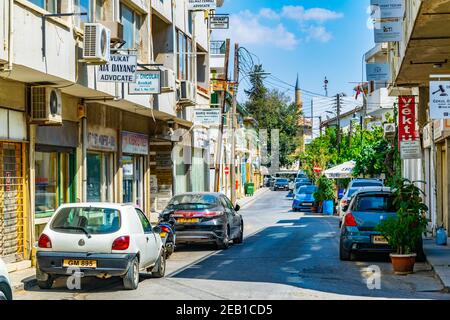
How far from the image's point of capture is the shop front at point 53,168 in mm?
18047

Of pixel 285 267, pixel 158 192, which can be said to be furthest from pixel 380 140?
pixel 285 267

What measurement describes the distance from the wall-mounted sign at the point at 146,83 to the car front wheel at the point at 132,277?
332 inches

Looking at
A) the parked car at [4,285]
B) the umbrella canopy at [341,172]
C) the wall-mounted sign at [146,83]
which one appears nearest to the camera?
the parked car at [4,285]

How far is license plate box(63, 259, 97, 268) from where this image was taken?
1243cm

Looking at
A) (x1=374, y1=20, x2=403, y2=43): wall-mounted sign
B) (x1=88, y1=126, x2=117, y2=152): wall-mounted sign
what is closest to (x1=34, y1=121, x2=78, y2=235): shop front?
(x1=88, y1=126, x2=117, y2=152): wall-mounted sign

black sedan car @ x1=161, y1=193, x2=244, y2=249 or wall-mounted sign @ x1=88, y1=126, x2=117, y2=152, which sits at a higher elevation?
wall-mounted sign @ x1=88, y1=126, x2=117, y2=152

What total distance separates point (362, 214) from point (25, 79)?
7880 millimetres

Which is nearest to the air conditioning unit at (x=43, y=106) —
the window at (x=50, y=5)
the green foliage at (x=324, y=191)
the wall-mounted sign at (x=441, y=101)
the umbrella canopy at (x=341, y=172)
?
the window at (x=50, y=5)

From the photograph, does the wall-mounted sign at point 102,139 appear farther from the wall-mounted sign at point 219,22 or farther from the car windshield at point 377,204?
the wall-mounted sign at point 219,22

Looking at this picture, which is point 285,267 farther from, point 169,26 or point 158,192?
point 158,192

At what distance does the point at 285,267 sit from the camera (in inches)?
636

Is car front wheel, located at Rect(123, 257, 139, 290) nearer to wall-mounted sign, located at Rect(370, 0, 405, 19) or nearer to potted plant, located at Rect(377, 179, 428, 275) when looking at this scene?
potted plant, located at Rect(377, 179, 428, 275)

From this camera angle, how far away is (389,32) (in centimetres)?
1938

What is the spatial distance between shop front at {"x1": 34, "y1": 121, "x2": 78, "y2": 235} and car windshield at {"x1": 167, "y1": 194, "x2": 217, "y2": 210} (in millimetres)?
2720
